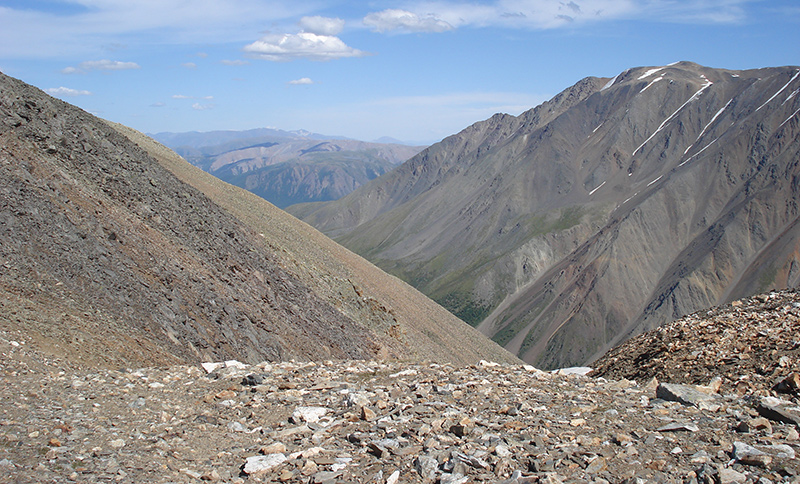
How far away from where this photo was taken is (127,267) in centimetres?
2047

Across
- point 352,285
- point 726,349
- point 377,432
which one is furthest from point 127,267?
point 352,285

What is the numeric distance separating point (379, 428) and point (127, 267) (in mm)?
14422

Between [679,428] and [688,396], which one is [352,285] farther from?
[679,428]

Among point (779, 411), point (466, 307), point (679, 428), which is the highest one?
point (779, 411)

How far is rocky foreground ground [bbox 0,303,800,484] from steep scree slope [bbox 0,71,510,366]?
12.7 ft

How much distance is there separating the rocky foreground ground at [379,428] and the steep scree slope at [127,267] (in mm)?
3874

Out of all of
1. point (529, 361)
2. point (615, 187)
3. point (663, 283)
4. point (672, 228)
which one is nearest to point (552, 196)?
point (615, 187)

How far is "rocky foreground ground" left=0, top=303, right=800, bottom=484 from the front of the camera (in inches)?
312

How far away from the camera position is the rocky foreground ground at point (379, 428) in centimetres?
793

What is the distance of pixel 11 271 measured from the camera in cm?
1650

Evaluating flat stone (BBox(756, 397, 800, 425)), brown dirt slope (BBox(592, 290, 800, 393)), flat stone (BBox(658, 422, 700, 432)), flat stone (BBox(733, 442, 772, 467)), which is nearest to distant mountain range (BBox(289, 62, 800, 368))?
brown dirt slope (BBox(592, 290, 800, 393))

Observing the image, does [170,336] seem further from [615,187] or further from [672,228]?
[615,187]

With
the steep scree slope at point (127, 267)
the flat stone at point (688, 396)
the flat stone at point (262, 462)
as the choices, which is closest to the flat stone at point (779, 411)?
the flat stone at point (688, 396)

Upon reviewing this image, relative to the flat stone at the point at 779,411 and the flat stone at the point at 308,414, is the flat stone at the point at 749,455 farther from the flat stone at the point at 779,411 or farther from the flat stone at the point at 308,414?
the flat stone at the point at 308,414
